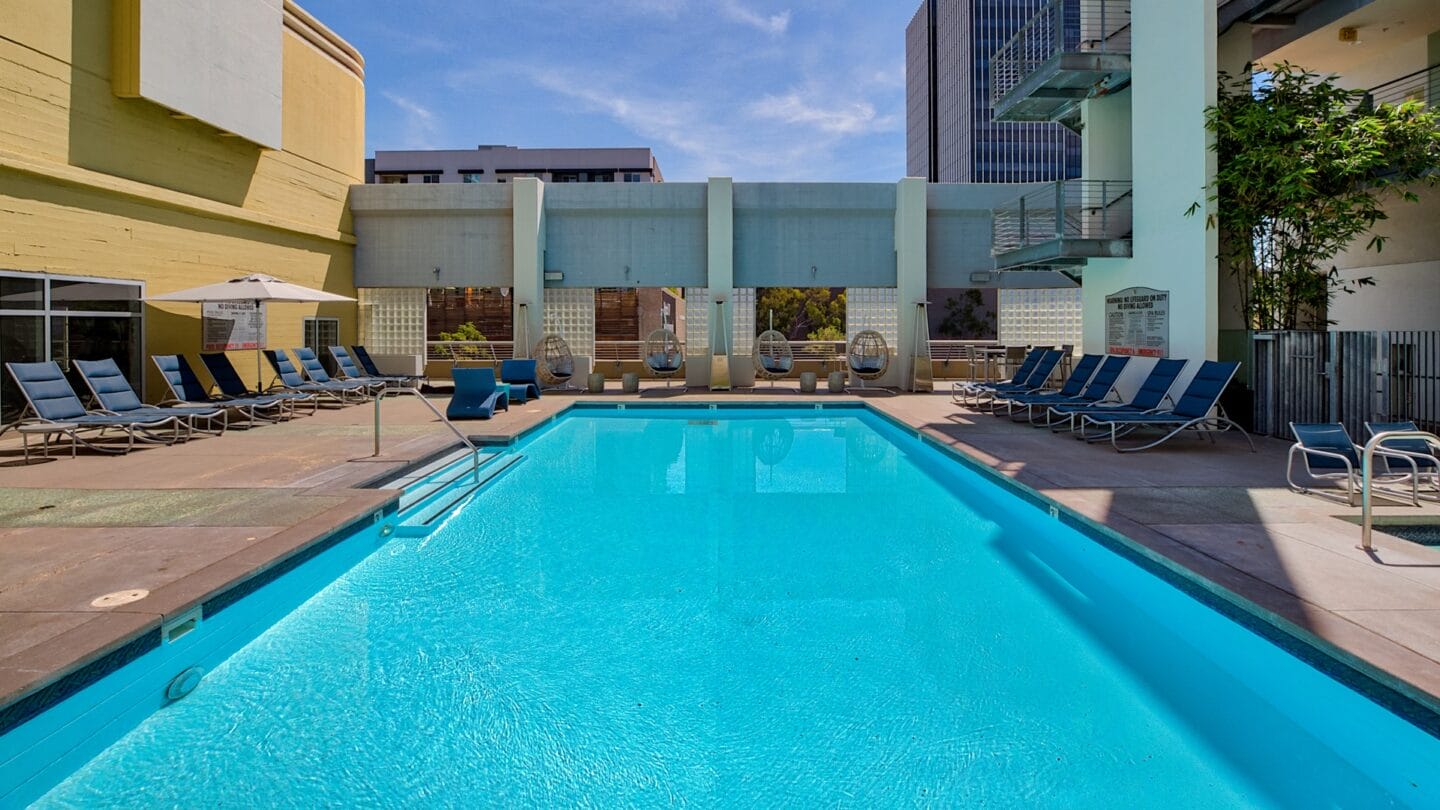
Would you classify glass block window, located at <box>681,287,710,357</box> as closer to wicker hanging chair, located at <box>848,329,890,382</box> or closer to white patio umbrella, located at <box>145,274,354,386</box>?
wicker hanging chair, located at <box>848,329,890,382</box>

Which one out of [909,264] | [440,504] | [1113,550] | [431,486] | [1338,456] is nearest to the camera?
[1113,550]

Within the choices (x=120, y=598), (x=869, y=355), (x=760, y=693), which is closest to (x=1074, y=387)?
(x=869, y=355)

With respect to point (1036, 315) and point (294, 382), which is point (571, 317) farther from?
point (1036, 315)

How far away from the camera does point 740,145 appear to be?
2589cm

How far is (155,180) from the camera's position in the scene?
34.8ft

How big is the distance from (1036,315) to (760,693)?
48.6 ft

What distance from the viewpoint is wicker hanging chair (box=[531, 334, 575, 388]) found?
48.7 feet

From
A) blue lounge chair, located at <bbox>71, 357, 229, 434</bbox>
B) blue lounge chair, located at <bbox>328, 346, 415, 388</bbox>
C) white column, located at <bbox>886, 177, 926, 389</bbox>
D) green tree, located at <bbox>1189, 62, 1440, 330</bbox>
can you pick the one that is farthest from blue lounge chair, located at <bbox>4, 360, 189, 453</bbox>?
white column, located at <bbox>886, 177, 926, 389</bbox>

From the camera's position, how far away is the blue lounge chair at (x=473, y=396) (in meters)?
10.5

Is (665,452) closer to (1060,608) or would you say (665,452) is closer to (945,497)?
(945,497)

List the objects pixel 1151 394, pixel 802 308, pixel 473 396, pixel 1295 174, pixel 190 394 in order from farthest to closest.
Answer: pixel 802 308
pixel 473 396
pixel 190 394
pixel 1151 394
pixel 1295 174

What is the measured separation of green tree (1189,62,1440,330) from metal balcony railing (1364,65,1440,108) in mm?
720

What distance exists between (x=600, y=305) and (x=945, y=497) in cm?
2465

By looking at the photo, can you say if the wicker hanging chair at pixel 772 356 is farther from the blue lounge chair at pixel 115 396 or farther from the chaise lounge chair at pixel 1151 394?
the blue lounge chair at pixel 115 396
